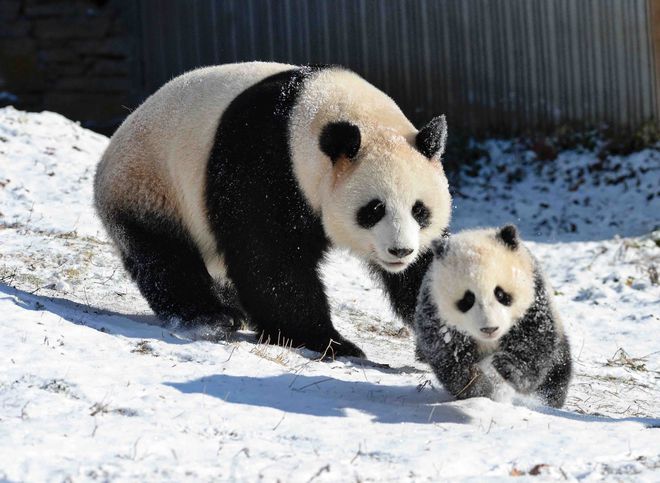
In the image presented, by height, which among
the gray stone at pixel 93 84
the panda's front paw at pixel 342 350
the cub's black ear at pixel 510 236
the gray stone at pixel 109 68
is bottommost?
the gray stone at pixel 93 84

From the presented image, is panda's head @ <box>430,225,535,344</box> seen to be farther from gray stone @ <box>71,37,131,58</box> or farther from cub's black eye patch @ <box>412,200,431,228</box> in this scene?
gray stone @ <box>71,37,131,58</box>

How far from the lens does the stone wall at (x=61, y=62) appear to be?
15234 millimetres

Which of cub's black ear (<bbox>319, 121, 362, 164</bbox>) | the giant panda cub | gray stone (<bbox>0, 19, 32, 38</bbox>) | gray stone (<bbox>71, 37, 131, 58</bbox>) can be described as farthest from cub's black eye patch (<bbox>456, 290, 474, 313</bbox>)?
gray stone (<bbox>0, 19, 32, 38</bbox>)

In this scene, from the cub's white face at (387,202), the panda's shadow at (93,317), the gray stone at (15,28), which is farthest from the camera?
the gray stone at (15,28)

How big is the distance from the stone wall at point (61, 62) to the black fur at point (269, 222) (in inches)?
348

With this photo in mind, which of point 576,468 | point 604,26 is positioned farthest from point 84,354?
point 604,26

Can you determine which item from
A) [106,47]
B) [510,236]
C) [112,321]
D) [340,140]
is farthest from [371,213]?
[106,47]

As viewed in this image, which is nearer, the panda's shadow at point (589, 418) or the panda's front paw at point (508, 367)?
the panda's shadow at point (589, 418)

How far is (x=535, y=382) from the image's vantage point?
5551 millimetres

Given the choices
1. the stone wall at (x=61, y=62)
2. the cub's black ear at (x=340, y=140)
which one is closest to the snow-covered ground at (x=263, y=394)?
the cub's black ear at (x=340, y=140)

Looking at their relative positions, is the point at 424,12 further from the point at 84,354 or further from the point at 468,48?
the point at 84,354

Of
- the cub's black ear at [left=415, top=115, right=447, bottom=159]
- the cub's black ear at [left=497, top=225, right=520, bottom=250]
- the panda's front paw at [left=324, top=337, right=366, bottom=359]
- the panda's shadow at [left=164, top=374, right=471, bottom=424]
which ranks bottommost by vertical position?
the panda's front paw at [left=324, top=337, right=366, bottom=359]

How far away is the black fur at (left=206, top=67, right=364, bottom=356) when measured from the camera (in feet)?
21.2

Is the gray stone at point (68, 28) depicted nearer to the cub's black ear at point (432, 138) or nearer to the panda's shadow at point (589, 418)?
the cub's black ear at point (432, 138)
